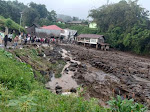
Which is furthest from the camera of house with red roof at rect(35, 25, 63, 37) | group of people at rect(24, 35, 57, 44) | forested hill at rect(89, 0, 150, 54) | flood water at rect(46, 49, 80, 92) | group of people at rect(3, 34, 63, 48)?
house with red roof at rect(35, 25, 63, 37)

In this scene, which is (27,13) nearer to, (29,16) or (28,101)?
(29,16)

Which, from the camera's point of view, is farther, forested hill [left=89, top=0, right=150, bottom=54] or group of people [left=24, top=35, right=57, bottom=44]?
forested hill [left=89, top=0, right=150, bottom=54]

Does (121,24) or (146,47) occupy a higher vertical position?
(121,24)

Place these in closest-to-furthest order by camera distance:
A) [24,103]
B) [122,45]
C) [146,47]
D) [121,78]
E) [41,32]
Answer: [24,103] < [121,78] < [146,47] < [122,45] < [41,32]

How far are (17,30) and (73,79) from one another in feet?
69.0

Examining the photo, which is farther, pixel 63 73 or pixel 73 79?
pixel 63 73

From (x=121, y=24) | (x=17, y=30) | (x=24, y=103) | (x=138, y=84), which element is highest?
(x=121, y=24)

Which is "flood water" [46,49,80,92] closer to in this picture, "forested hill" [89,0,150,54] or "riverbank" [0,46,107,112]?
"riverbank" [0,46,107,112]

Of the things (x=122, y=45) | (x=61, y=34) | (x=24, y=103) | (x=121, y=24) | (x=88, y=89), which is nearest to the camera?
(x=24, y=103)

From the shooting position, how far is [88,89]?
40.5 ft

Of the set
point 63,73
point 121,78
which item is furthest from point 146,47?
point 63,73

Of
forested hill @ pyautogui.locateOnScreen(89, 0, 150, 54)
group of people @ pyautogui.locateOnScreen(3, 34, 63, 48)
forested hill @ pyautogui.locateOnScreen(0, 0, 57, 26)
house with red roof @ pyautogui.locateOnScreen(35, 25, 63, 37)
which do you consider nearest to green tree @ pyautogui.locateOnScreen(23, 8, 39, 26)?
forested hill @ pyautogui.locateOnScreen(0, 0, 57, 26)

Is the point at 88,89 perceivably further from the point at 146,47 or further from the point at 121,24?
the point at 121,24

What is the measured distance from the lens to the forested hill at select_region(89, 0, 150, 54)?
1323 inches
